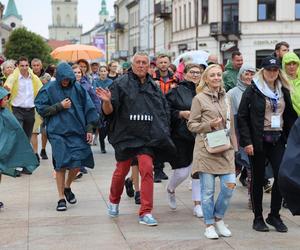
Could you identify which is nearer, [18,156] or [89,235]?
[89,235]

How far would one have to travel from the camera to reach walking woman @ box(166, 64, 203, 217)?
7293 mm

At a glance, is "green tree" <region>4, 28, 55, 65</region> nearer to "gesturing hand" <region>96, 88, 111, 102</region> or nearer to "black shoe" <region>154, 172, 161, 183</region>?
"black shoe" <region>154, 172, 161, 183</region>

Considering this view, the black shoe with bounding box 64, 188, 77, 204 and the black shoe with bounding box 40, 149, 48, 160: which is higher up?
the black shoe with bounding box 64, 188, 77, 204

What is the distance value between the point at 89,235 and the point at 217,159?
1.48m

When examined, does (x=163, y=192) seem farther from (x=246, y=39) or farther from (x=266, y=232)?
(x=246, y=39)

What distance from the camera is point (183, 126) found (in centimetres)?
739

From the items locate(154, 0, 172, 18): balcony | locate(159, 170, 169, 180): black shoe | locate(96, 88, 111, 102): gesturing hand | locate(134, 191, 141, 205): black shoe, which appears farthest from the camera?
locate(154, 0, 172, 18): balcony

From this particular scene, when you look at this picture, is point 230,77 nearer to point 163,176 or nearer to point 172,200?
point 163,176

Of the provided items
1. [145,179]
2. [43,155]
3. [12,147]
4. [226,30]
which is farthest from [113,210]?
[226,30]

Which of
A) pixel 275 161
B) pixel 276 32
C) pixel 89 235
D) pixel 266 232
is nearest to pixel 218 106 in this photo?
pixel 275 161

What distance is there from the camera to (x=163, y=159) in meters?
7.09

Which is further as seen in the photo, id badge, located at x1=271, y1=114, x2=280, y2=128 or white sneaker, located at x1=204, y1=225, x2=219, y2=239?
id badge, located at x1=271, y1=114, x2=280, y2=128

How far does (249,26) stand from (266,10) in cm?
154

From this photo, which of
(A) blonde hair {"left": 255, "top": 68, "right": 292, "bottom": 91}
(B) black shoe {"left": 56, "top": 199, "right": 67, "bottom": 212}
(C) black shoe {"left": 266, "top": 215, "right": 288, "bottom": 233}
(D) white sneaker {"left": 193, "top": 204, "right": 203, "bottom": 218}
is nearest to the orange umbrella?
(B) black shoe {"left": 56, "top": 199, "right": 67, "bottom": 212}
